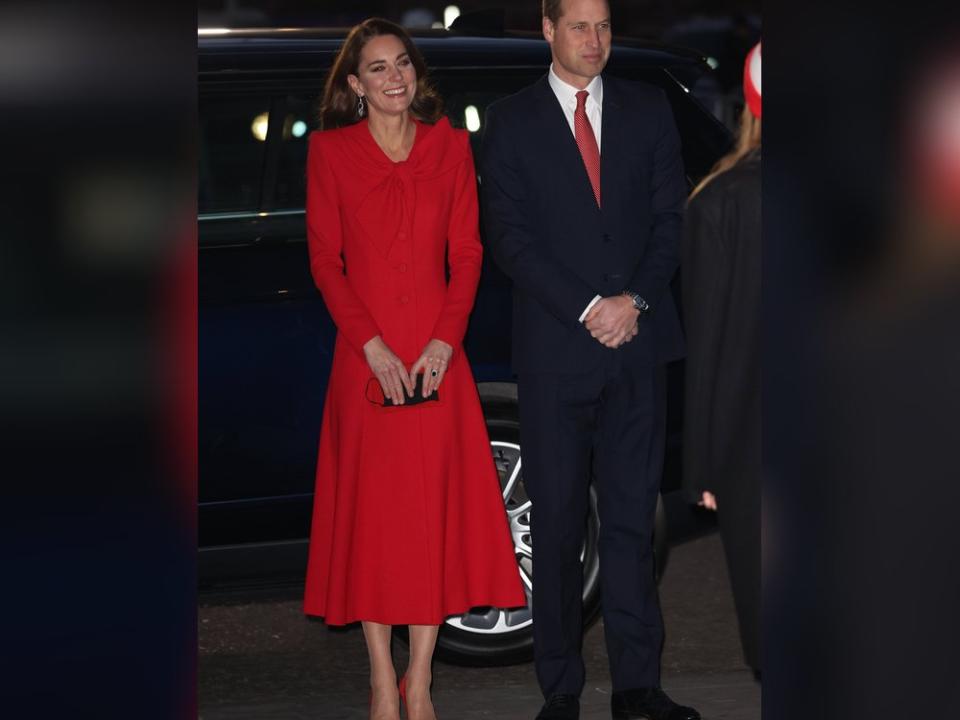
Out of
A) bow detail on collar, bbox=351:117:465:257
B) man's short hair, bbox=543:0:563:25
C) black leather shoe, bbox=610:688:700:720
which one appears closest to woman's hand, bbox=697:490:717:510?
black leather shoe, bbox=610:688:700:720

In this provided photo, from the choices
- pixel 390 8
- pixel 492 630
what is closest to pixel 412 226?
pixel 492 630

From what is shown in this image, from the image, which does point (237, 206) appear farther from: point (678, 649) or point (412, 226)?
point (678, 649)

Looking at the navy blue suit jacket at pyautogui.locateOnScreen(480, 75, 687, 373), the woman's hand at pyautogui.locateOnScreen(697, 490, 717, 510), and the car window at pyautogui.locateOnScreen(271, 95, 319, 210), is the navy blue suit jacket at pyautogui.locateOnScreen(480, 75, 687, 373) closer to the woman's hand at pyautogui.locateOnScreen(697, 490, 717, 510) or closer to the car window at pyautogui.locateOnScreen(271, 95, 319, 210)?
the woman's hand at pyautogui.locateOnScreen(697, 490, 717, 510)

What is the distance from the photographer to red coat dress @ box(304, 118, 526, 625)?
4.87 meters

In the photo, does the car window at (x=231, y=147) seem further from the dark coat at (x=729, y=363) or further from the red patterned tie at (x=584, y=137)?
the dark coat at (x=729, y=363)

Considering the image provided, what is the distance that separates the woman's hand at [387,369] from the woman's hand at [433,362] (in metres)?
0.04

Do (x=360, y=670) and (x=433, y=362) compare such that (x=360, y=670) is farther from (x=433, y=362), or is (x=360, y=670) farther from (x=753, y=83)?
(x=753, y=83)

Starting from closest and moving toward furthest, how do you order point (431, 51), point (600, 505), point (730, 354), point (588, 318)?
point (730, 354), point (588, 318), point (600, 505), point (431, 51)

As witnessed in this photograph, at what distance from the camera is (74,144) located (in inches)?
125

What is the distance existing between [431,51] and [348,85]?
2.98ft

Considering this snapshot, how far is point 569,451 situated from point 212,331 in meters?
1.22

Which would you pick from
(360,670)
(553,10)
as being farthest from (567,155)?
(360,670)

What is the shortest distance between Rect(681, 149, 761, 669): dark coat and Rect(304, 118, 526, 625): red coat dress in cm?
94

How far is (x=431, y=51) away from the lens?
19.0ft
